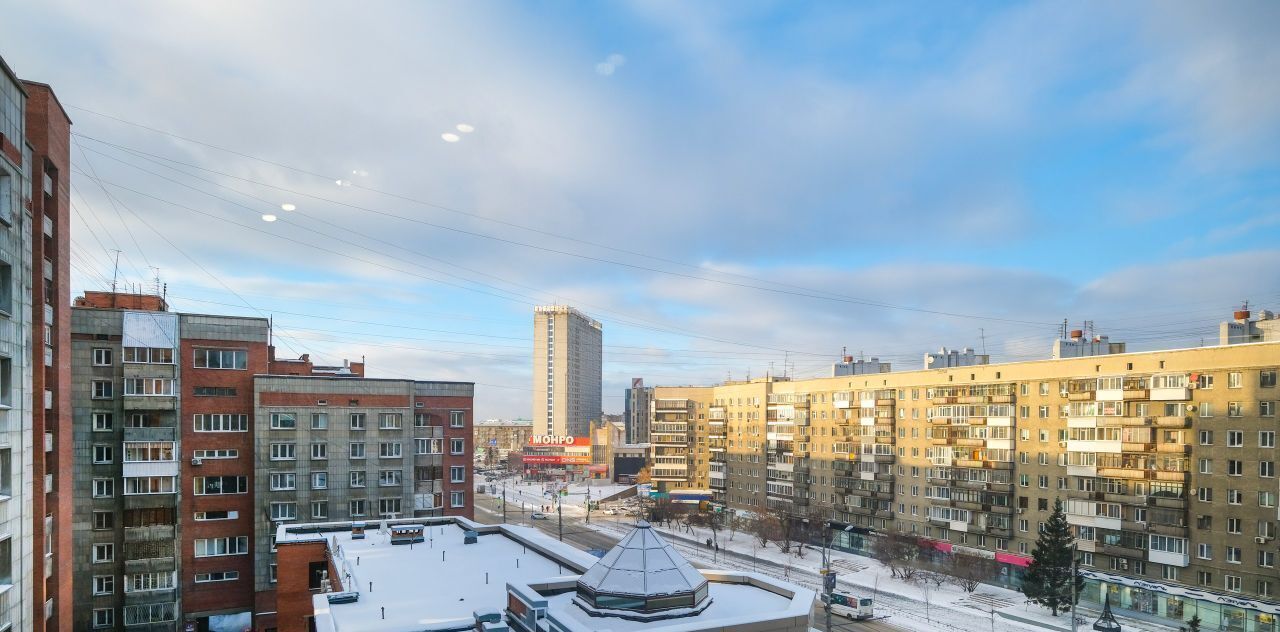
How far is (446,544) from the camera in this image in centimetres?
4056

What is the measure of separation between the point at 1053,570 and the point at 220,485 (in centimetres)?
6379

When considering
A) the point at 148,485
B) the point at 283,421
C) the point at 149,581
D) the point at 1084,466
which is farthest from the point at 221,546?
the point at 1084,466

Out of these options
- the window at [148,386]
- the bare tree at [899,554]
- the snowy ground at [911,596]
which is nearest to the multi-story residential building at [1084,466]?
the bare tree at [899,554]

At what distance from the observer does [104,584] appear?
45.3 meters

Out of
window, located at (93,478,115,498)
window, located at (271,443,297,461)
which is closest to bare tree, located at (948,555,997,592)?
window, located at (271,443,297,461)

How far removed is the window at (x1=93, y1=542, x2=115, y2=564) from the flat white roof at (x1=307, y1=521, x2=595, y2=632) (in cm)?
1412

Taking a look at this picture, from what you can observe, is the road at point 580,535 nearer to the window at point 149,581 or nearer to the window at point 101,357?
the window at point 149,581

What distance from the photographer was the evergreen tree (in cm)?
5800

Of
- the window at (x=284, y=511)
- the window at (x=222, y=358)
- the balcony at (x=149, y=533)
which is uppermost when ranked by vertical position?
the window at (x=222, y=358)

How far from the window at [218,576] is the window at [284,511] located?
14.6ft

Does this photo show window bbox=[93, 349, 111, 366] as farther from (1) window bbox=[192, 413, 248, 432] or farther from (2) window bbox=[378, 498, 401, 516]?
(2) window bbox=[378, 498, 401, 516]

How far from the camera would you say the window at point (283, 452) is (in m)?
49.2

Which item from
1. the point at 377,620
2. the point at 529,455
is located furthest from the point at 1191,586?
the point at 529,455

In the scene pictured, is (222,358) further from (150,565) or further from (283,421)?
(150,565)
